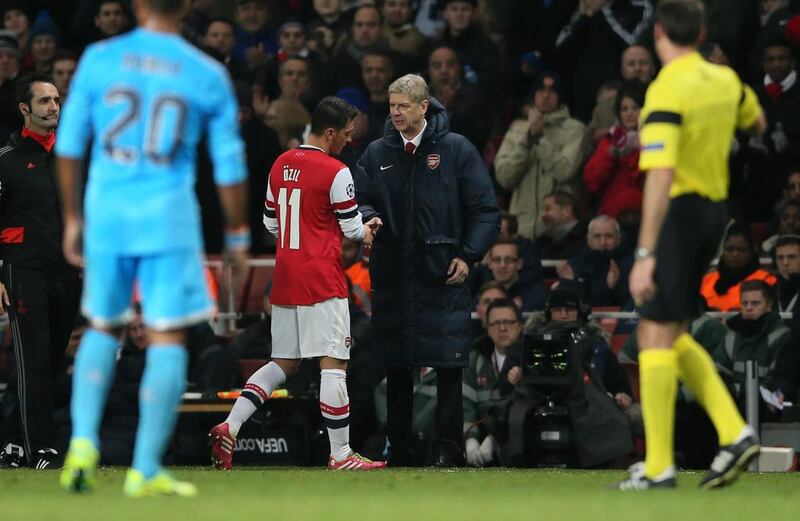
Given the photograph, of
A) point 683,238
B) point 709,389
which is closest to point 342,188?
point 683,238

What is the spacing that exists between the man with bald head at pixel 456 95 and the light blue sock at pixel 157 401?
9.17 metres

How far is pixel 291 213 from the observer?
36.8ft

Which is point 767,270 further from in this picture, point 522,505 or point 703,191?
point 522,505

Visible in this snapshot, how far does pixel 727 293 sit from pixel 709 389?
658 cm

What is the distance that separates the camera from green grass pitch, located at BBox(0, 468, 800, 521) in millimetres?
6879

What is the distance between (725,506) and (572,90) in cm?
1009

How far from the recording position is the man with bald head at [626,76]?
15930mm

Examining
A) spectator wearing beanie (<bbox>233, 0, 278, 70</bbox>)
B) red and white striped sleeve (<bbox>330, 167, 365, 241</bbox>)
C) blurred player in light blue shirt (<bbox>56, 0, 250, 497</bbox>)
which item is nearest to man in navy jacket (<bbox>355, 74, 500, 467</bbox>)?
red and white striped sleeve (<bbox>330, 167, 365, 241</bbox>)

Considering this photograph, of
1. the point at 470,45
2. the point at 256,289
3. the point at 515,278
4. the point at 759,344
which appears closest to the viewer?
the point at 759,344

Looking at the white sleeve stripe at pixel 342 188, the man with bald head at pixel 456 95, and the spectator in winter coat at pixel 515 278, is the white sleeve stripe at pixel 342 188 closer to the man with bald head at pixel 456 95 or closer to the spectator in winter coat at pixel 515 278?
the spectator in winter coat at pixel 515 278

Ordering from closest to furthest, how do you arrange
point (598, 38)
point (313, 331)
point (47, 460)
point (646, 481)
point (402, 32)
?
point (646, 481) → point (313, 331) → point (47, 460) → point (598, 38) → point (402, 32)

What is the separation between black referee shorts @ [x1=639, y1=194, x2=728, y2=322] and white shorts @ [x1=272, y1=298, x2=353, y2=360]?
334 centimetres

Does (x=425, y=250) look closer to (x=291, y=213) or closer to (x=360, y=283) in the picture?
(x=291, y=213)

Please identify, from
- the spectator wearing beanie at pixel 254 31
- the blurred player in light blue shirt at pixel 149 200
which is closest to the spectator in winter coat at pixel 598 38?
the spectator wearing beanie at pixel 254 31
